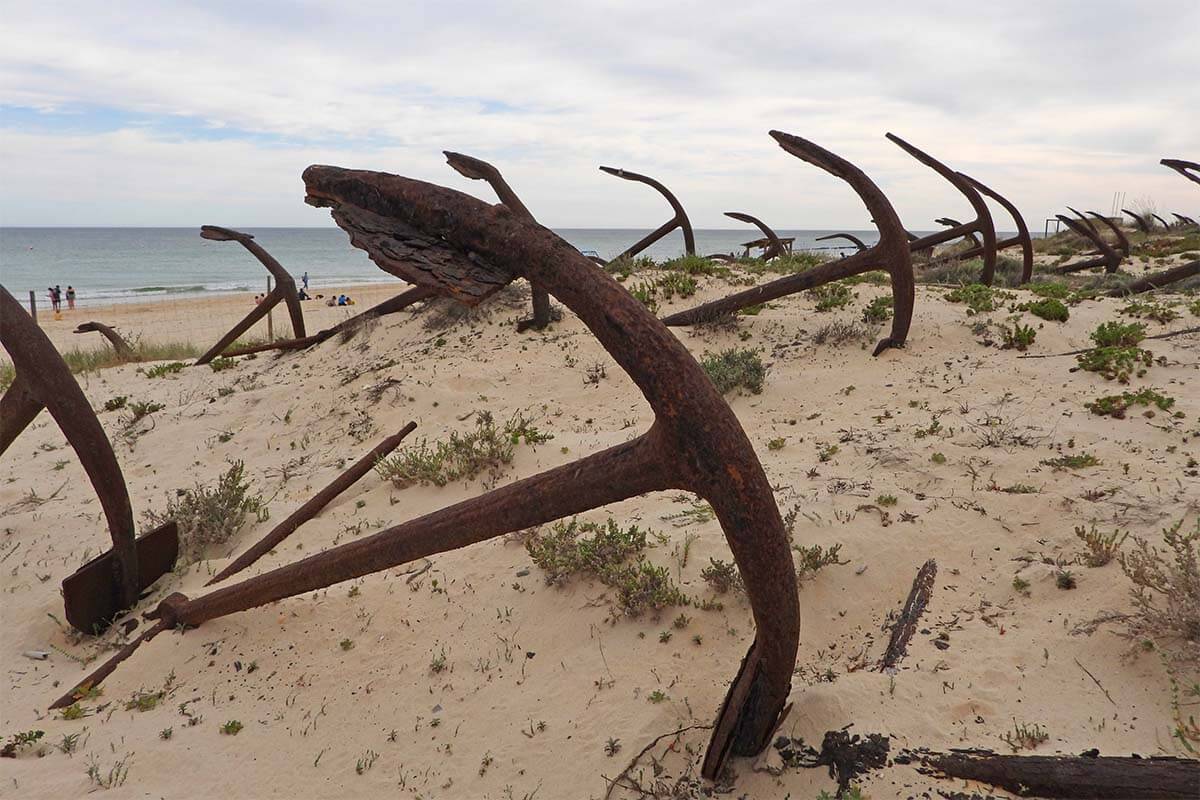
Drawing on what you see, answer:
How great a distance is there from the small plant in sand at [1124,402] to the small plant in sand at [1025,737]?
267 centimetres

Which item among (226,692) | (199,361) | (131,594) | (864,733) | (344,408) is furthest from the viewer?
(199,361)

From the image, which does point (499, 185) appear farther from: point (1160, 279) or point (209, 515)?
point (1160, 279)

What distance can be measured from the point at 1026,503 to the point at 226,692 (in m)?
3.49

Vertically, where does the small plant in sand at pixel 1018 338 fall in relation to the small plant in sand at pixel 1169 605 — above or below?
above

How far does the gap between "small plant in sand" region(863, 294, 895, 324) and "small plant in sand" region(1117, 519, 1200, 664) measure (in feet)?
13.5

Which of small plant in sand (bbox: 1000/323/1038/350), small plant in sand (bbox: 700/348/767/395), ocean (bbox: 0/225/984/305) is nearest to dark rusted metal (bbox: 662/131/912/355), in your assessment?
small plant in sand (bbox: 700/348/767/395)

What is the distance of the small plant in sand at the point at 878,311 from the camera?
6.51 metres

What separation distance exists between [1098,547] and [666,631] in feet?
5.37

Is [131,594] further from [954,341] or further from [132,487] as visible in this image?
[954,341]

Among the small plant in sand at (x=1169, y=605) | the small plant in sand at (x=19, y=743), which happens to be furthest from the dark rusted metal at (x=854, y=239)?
the small plant in sand at (x=19, y=743)

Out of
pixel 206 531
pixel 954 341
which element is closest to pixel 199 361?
pixel 206 531

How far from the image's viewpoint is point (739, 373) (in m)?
5.58

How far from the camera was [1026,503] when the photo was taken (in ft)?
10.7

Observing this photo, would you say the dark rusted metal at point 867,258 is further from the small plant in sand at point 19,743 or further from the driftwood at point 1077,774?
the small plant in sand at point 19,743
